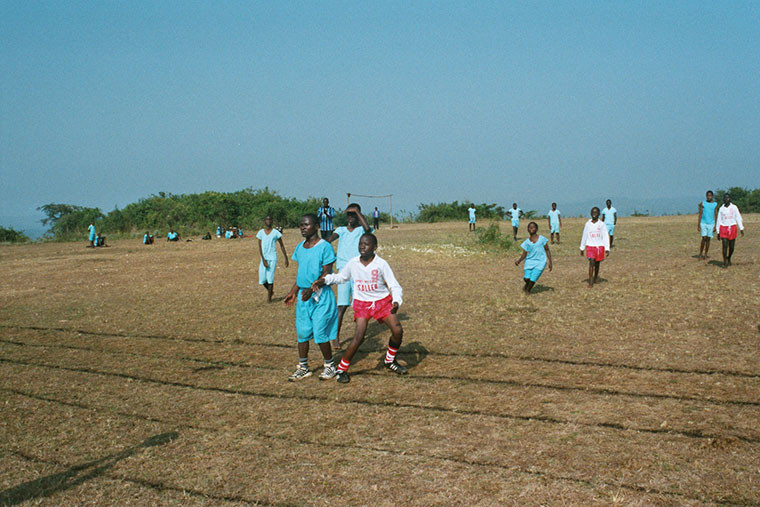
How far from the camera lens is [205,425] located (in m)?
5.25

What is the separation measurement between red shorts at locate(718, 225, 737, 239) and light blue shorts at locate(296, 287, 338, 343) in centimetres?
1118

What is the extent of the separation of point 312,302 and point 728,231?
37.6ft

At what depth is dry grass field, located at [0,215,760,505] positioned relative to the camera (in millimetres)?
4027

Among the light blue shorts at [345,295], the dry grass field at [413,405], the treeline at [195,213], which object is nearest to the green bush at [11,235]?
the treeline at [195,213]

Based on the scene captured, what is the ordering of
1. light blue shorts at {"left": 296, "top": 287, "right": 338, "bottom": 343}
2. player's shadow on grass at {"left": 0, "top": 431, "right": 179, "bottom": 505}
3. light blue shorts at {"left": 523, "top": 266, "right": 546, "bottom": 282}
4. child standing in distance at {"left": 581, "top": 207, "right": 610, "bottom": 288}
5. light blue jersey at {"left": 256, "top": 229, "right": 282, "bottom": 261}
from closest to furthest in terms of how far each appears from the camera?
player's shadow on grass at {"left": 0, "top": 431, "right": 179, "bottom": 505} → light blue shorts at {"left": 296, "top": 287, "right": 338, "bottom": 343} → light blue jersey at {"left": 256, "top": 229, "right": 282, "bottom": 261} → light blue shorts at {"left": 523, "top": 266, "right": 546, "bottom": 282} → child standing in distance at {"left": 581, "top": 207, "right": 610, "bottom": 288}

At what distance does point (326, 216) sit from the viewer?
13172 mm

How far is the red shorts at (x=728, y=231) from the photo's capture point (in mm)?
13422

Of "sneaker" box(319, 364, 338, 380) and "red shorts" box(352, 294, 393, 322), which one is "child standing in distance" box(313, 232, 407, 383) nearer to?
"red shorts" box(352, 294, 393, 322)

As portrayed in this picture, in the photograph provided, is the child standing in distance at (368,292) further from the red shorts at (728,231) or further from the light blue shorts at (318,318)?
the red shorts at (728,231)

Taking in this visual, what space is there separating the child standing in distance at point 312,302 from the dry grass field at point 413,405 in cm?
32

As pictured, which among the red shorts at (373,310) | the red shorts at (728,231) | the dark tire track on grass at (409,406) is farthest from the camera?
the red shorts at (728,231)

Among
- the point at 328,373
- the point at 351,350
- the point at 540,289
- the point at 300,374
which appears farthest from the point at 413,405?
the point at 540,289

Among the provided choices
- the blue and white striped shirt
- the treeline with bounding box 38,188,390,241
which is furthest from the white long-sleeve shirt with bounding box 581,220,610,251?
the treeline with bounding box 38,188,390,241

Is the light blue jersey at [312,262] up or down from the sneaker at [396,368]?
up
